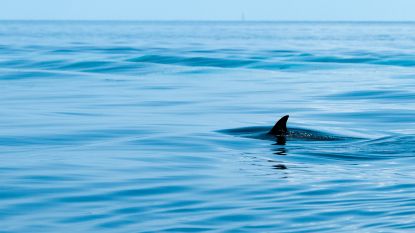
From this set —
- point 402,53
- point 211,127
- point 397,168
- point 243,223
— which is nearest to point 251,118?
point 211,127

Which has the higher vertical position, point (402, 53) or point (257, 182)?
point (402, 53)

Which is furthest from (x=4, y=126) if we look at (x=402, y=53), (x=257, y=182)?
(x=402, y=53)

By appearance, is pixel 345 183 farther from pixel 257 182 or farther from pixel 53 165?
pixel 53 165

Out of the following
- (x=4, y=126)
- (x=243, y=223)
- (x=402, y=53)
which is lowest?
(x=243, y=223)

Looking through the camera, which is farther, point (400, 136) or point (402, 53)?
point (402, 53)

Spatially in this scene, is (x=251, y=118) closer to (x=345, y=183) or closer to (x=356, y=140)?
(x=356, y=140)

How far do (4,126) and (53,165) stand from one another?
5.35m

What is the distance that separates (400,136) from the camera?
16453 millimetres

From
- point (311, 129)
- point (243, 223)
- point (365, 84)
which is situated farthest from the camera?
point (365, 84)

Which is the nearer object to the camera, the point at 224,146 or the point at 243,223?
the point at 243,223

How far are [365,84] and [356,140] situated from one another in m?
17.5

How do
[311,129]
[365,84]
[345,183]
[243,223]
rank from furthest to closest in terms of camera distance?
[365,84]
[311,129]
[345,183]
[243,223]

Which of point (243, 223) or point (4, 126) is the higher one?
point (4, 126)

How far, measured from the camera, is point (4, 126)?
18.4 m
